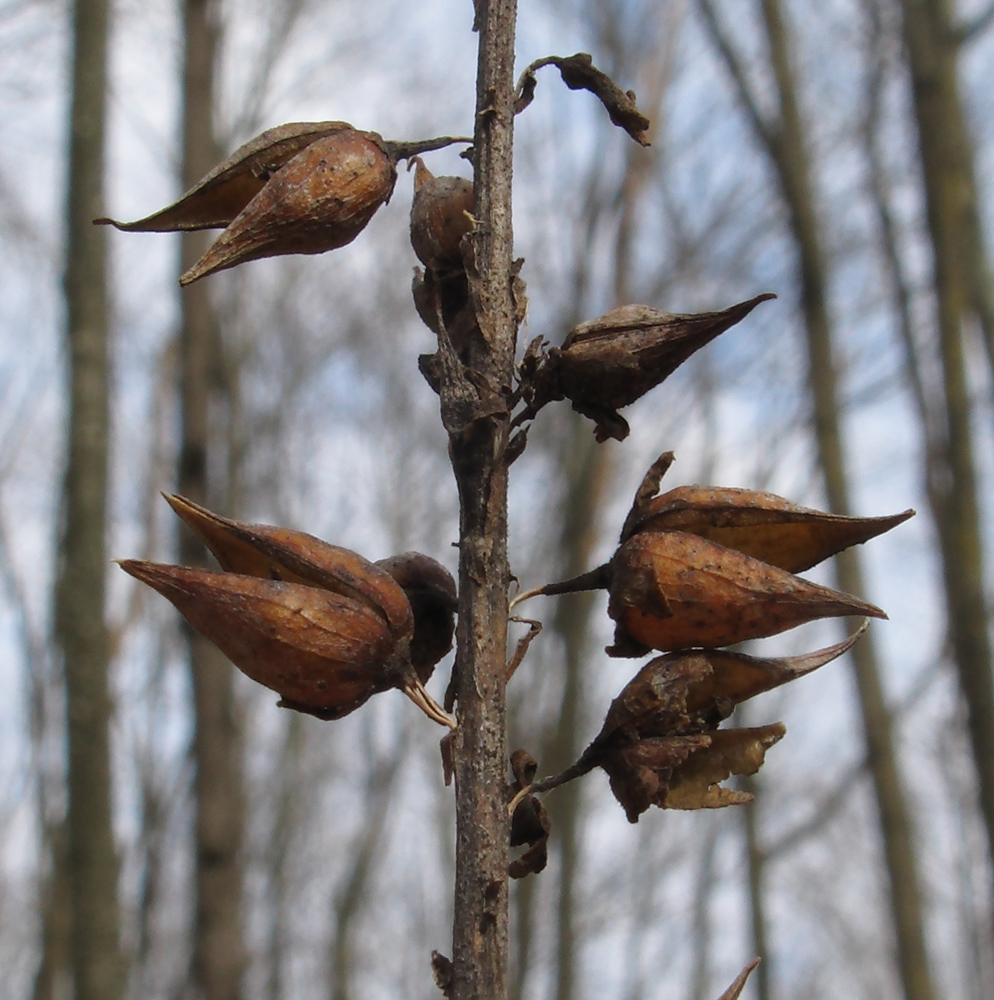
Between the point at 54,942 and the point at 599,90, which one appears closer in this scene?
the point at 599,90

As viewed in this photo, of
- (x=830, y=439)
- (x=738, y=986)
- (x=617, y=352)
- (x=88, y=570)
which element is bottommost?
(x=738, y=986)

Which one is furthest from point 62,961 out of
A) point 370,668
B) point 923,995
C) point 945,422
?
point 370,668

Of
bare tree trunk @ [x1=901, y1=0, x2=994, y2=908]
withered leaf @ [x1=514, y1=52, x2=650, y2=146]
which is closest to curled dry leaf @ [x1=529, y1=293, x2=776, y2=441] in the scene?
withered leaf @ [x1=514, y1=52, x2=650, y2=146]

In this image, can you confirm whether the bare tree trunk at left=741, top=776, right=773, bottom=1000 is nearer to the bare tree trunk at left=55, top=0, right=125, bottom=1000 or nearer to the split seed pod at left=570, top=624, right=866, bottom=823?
the bare tree trunk at left=55, top=0, right=125, bottom=1000

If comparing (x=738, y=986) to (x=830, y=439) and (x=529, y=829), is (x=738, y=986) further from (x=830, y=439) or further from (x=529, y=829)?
(x=830, y=439)

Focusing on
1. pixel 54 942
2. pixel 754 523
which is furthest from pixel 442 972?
pixel 54 942

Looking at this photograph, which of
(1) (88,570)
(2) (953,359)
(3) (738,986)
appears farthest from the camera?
(2) (953,359)
